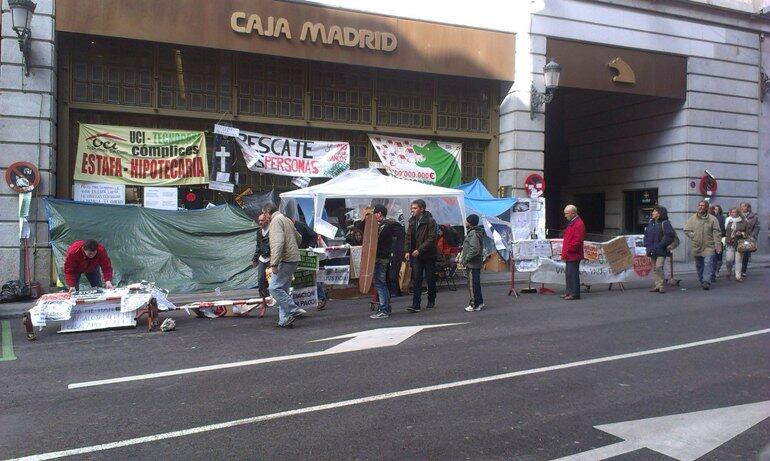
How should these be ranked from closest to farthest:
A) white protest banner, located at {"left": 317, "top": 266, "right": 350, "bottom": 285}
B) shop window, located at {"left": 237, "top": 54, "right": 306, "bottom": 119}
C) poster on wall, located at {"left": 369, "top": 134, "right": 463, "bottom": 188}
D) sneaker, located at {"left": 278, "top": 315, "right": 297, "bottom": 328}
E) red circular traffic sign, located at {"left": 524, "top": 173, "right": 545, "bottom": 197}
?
sneaker, located at {"left": 278, "top": 315, "right": 297, "bottom": 328} → white protest banner, located at {"left": 317, "top": 266, "right": 350, "bottom": 285} → shop window, located at {"left": 237, "top": 54, "right": 306, "bottom": 119} → poster on wall, located at {"left": 369, "top": 134, "right": 463, "bottom": 188} → red circular traffic sign, located at {"left": 524, "top": 173, "right": 545, "bottom": 197}

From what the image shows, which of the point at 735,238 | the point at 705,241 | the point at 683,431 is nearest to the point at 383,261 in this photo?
the point at 683,431

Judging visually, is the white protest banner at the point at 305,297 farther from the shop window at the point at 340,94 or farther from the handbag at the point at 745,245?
the handbag at the point at 745,245

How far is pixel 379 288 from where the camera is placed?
928cm

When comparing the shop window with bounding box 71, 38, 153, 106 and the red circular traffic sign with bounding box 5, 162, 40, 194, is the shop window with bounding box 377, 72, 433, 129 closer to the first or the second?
the shop window with bounding box 71, 38, 153, 106

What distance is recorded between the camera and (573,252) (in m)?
11.1

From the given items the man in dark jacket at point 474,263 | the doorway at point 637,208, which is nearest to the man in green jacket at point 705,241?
the man in dark jacket at point 474,263

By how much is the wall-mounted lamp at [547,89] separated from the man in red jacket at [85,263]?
38.9 ft

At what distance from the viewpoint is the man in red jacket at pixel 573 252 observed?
11070 mm

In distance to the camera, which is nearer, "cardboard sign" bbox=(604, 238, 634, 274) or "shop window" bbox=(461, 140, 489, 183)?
"cardboard sign" bbox=(604, 238, 634, 274)

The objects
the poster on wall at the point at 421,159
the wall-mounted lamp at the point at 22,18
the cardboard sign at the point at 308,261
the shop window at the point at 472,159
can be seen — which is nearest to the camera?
the cardboard sign at the point at 308,261

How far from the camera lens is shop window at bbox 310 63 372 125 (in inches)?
606

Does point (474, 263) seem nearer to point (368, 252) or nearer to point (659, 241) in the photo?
point (368, 252)

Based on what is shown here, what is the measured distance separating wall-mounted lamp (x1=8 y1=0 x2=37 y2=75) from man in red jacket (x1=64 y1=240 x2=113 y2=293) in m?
5.50

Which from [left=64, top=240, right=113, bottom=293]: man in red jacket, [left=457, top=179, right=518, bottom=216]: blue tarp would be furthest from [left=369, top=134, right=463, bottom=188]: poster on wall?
[left=64, top=240, right=113, bottom=293]: man in red jacket
